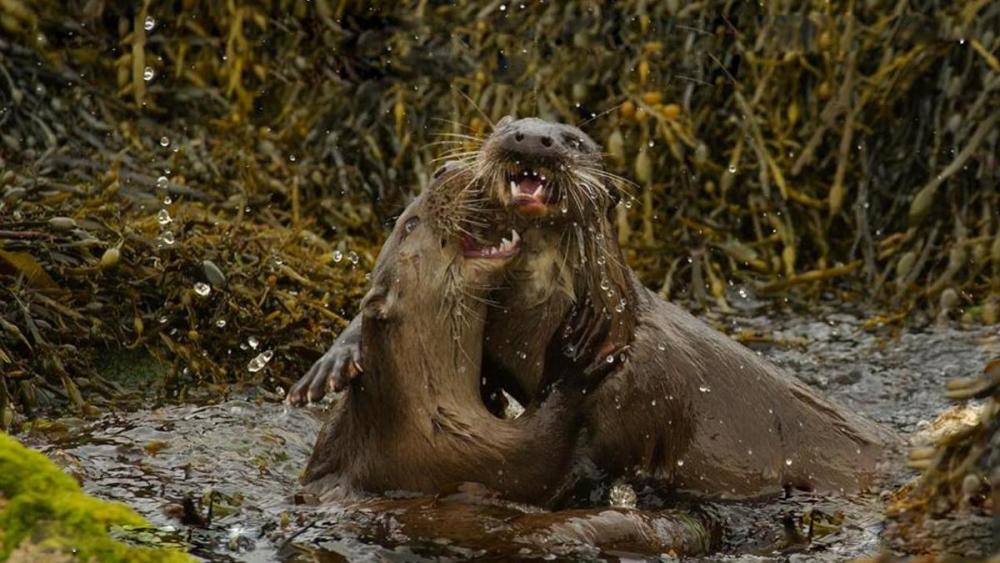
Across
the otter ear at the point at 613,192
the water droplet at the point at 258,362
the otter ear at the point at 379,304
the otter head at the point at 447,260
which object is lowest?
the water droplet at the point at 258,362

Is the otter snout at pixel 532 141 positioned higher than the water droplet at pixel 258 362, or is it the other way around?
the otter snout at pixel 532 141

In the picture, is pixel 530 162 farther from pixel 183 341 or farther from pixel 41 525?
pixel 183 341

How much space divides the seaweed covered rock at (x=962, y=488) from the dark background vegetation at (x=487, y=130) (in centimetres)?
208

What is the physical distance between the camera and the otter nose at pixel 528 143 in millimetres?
3557

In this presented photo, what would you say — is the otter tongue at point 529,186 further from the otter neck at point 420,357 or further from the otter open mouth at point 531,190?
the otter neck at point 420,357

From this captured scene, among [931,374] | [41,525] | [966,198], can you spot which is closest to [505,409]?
[41,525]

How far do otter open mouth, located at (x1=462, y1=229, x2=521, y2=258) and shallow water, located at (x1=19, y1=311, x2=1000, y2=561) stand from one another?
52 centimetres

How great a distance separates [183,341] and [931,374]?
197cm

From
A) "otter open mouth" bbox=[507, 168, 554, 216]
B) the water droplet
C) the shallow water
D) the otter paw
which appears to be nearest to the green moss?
the shallow water

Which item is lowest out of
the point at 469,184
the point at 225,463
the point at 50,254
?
the point at 225,463

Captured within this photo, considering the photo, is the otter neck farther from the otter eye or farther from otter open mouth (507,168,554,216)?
otter open mouth (507,168,554,216)

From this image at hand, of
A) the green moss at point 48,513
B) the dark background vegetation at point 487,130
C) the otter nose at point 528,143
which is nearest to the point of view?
the green moss at point 48,513

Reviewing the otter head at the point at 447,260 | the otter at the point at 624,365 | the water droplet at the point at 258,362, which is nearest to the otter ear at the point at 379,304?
the otter head at the point at 447,260

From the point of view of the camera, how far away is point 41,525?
277 cm
